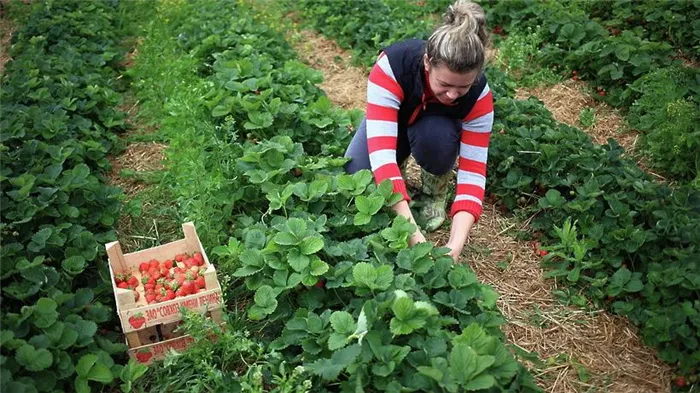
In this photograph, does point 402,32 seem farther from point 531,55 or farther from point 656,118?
point 656,118

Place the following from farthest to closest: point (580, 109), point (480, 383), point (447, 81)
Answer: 1. point (580, 109)
2. point (447, 81)
3. point (480, 383)

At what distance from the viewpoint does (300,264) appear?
2.91 m

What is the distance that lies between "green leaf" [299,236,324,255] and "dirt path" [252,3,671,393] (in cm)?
116

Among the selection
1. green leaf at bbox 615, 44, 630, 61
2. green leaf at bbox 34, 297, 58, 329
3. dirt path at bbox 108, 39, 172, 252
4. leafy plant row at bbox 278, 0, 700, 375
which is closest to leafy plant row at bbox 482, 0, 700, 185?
green leaf at bbox 615, 44, 630, 61

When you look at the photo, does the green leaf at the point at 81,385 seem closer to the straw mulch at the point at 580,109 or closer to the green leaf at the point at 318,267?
the green leaf at the point at 318,267

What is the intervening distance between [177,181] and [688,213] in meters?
3.07

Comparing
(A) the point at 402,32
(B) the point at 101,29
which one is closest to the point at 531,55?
(A) the point at 402,32

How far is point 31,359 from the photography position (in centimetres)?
253

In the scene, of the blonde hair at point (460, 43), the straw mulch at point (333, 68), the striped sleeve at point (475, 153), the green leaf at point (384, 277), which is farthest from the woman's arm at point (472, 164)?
the straw mulch at point (333, 68)

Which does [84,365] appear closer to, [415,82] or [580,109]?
[415,82]

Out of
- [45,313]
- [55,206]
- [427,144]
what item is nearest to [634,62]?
[427,144]

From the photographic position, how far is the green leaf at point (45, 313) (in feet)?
8.91

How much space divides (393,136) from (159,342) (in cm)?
160

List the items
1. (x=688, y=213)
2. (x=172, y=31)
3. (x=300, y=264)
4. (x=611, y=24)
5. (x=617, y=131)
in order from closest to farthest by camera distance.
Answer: (x=300, y=264) → (x=688, y=213) → (x=617, y=131) → (x=611, y=24) → (x=172, y=31)
